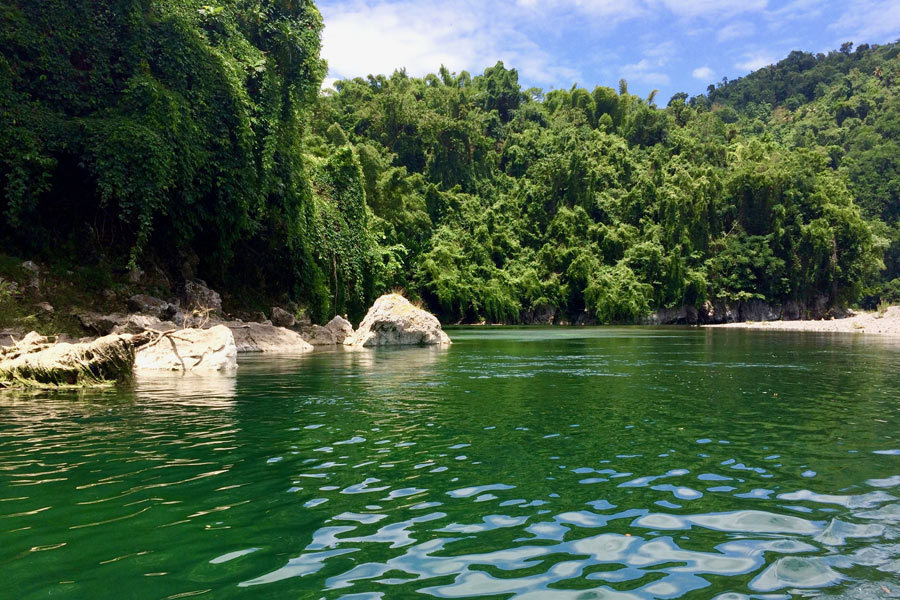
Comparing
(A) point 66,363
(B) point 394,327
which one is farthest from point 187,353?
(B) point 394,327

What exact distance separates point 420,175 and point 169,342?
62403 mm

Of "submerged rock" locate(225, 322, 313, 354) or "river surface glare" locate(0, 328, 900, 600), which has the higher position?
"submerged rock" locate(225, 322, 313, 354)

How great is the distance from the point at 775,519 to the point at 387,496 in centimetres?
308

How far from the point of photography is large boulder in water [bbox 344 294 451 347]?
88.5 feet

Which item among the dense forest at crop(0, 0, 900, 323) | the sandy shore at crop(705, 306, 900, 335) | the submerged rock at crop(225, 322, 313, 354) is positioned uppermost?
the dense forest at crop(0, 0, 900, 323)

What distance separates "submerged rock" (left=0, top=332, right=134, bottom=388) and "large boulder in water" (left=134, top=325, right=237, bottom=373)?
2945 mm

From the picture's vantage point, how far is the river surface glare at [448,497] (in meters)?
3.68

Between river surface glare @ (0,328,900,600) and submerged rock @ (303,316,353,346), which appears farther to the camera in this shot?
submerged rock @ (303,316,353,346)

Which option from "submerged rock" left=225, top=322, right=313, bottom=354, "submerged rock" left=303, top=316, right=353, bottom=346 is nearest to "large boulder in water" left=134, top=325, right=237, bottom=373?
"submerged rock" left=225, top=322, right=313, bottom=354

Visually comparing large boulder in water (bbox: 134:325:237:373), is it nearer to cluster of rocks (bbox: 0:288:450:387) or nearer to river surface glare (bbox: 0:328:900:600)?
cluster of rocks (bbox: 0:288:450:387)

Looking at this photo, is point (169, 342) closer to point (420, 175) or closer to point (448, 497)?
point (448, 497)

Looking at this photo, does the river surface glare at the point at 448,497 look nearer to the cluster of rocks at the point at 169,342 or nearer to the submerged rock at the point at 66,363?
the submerged rock at the point at 66,363

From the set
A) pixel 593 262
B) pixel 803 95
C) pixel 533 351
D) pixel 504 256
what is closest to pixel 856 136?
pixel 803 95

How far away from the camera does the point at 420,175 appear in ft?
252
